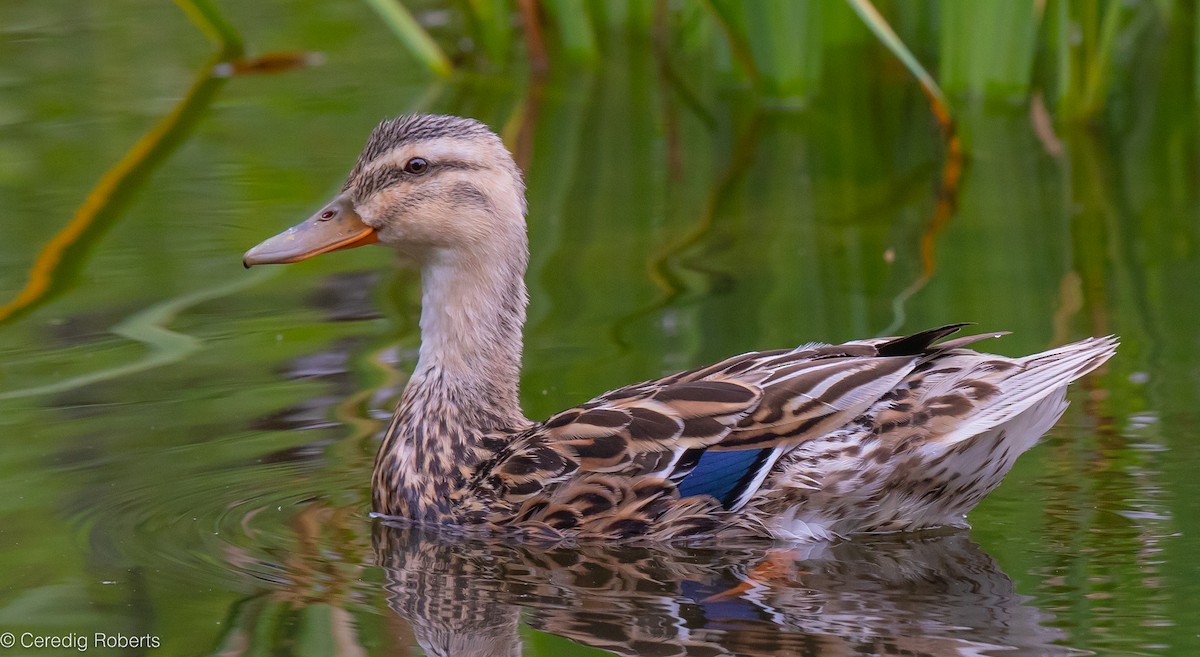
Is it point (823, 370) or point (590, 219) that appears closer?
point (823, 370)

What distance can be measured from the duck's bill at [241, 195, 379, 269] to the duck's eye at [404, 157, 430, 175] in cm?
24

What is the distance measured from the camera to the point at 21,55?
13.5 meters

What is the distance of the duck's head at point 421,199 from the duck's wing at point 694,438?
86 cm

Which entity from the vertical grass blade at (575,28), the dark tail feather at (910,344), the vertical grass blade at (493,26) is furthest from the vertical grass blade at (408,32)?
the dark tail feather at (910,344)

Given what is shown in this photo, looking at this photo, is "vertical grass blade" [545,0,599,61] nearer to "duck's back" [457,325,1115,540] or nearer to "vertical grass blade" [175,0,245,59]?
"vertical grass blade" [175,0,245,59]

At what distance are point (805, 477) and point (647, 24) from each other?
9360 mm

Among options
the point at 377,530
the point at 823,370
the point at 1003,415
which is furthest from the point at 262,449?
the point at 1003,415

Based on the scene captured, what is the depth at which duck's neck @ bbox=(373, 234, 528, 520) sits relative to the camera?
6.01 metres

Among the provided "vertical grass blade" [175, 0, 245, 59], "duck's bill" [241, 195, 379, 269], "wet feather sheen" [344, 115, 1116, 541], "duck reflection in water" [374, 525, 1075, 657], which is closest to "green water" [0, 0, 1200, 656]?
"duck reflection in water" [374, 525, 1075, 657]

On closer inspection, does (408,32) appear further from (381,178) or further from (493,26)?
(381,178)

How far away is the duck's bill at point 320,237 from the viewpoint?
19.8 ft

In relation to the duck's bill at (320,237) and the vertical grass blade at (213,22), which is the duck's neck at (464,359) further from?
the vertical grass blade at (213,22)

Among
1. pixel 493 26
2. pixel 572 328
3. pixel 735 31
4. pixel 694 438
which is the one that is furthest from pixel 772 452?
pixel 493 26

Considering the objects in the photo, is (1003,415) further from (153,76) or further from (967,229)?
(153,76)
